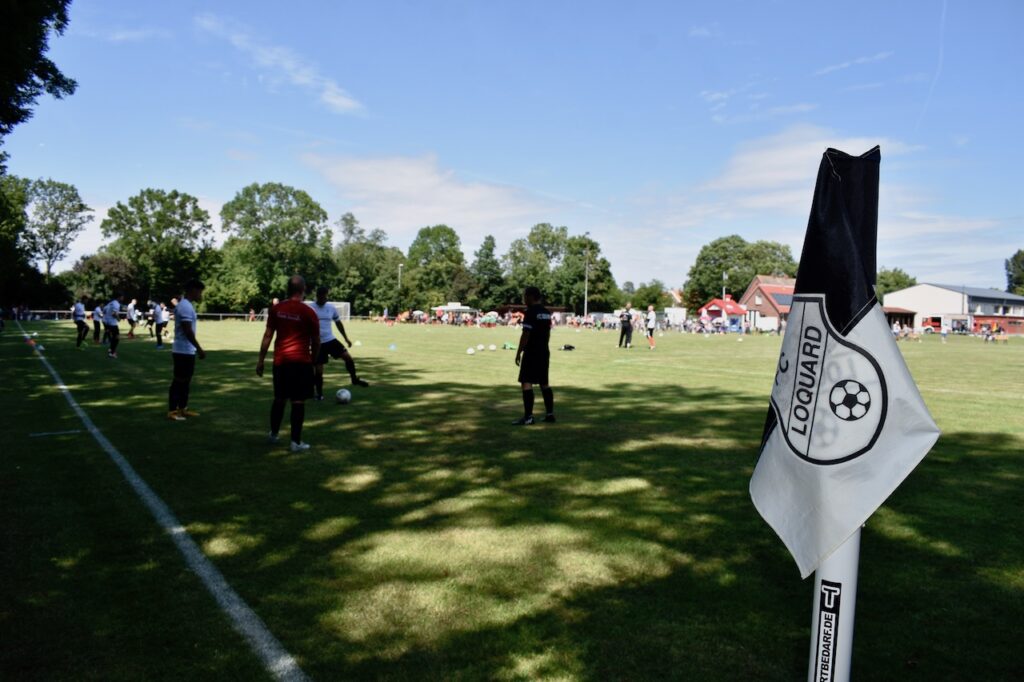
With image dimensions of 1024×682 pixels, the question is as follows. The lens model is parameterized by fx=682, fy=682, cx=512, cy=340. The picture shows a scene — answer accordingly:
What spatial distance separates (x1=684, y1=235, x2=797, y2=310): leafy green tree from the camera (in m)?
113

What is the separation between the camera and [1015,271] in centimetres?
15750

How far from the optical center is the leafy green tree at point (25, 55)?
36.3 ft

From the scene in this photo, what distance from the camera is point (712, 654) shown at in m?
3.53

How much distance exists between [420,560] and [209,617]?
141 cm

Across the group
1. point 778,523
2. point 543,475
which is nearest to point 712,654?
point 778,523

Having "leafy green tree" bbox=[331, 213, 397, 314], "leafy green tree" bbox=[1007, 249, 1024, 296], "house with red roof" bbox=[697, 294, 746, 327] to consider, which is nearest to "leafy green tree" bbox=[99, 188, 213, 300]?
"leafy green tree" bbox=[331, 213, 397, 314]

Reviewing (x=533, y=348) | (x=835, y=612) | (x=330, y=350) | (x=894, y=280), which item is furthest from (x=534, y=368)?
(x=894, y=280)

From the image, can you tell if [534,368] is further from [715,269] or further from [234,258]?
[715,269]

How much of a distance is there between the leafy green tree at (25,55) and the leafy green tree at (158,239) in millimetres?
69222

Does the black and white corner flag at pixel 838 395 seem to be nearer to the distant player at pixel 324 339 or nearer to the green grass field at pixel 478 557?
the green grass field at pixel 478 557

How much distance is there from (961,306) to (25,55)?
103029 mm

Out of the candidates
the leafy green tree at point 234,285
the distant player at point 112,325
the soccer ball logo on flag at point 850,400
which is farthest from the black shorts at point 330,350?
the leafy green tree at point 234,285

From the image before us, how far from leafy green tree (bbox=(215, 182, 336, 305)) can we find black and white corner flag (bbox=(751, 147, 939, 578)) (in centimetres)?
8558

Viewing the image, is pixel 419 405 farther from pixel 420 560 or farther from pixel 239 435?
pixel 420 560
